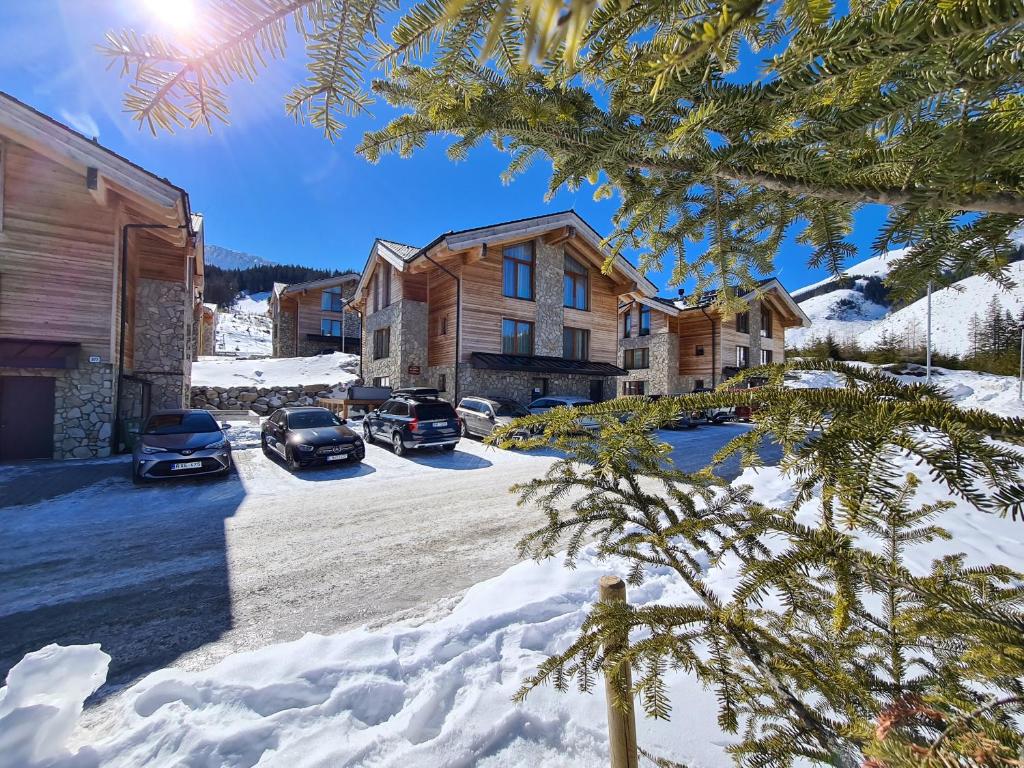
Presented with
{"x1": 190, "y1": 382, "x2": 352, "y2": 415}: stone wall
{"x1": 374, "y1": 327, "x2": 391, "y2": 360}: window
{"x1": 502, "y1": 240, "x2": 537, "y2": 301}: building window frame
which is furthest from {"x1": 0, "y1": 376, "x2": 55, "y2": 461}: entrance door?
{"x1": 502, "y1": 240, "x2": 537, "y2": 301}: building window frame

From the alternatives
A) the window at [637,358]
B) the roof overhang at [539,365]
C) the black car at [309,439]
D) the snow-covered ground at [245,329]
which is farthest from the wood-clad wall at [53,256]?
the snow-covered ground at [245,329]

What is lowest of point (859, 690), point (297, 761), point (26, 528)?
point (26, 528)

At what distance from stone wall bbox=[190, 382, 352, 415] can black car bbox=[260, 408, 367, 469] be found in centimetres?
955

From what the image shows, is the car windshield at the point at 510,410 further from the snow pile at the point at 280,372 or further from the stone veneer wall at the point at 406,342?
the snow pile at the point at 280,372

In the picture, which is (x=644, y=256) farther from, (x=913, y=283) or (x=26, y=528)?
(x=26, y=528)

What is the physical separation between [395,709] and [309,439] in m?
8.88

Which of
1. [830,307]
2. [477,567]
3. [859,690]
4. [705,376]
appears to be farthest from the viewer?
[830,307]

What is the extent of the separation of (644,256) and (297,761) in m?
3.64

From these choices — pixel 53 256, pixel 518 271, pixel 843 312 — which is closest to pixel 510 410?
pixel 518 271

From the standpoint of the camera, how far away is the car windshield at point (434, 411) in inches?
486

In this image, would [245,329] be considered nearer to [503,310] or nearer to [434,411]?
[503,310]

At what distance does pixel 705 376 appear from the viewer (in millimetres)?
27172

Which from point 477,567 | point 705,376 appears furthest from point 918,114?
point 705,376

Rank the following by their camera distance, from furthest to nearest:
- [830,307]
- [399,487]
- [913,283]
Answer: [830,307], [399,487], [913,283]
